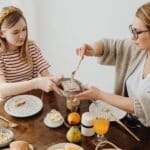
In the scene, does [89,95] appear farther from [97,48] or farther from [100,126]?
[97,48]

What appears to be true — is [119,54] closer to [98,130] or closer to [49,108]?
[49,108]

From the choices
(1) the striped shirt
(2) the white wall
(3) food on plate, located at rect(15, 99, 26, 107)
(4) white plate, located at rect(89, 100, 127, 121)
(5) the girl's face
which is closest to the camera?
(4) white plate, located at rect(89, 100, 127, 121)

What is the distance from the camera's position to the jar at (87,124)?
1932 millimetres

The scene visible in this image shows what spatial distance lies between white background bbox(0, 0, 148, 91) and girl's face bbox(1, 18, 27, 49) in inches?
40.1

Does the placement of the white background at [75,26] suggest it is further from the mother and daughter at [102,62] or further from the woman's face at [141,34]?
the woman's face at [141,34]

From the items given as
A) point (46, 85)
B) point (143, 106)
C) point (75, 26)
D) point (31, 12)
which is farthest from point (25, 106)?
point (31, 12)

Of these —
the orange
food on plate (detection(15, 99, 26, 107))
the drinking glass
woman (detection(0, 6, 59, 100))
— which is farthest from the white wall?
the orange

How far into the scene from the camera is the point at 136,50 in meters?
2.46

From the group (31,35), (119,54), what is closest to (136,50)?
(119,54)

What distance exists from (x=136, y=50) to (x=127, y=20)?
793 millimetres

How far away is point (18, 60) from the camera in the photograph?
2.68m

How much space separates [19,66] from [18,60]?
0.05 m

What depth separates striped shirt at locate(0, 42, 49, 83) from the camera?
2638mm

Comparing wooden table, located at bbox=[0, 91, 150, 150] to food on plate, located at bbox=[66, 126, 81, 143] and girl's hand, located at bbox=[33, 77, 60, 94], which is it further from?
girl's hand, located at bbox=[33, 77, 60, 94]
